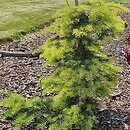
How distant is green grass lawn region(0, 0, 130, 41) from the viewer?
16.5 m

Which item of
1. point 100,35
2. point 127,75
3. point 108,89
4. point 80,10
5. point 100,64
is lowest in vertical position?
point 127,75

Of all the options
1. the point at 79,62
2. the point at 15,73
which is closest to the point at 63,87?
the point at 79,62

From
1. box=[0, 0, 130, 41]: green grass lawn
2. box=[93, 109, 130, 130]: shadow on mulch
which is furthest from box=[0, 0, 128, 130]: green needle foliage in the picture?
box=[0, 0, 130, 41]: green grass lawn

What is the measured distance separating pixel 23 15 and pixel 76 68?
14.2 metres

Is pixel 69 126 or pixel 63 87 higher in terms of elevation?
pixel 63 87

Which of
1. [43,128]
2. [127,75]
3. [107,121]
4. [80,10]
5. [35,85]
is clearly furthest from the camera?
[127,75]

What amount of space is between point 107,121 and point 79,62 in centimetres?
165

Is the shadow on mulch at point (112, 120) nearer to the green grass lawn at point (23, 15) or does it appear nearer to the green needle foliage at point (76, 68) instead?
the green needle foliage at point (76, 68)

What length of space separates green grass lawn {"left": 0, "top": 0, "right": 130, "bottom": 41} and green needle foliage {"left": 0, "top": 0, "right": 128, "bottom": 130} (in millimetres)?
7871

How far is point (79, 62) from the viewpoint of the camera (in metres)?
6.86

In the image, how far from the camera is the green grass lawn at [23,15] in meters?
16.6

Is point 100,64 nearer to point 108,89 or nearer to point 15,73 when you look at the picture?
point 108,89

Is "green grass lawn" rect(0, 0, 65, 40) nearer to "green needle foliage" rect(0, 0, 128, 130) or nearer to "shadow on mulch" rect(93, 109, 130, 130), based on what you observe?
"shadow on mulch" rect(93, 109, 130, 130)

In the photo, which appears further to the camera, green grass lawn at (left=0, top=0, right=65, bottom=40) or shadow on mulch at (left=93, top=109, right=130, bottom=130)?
green grass lawn at (left=0, top=0, right=65, bottom=40)
